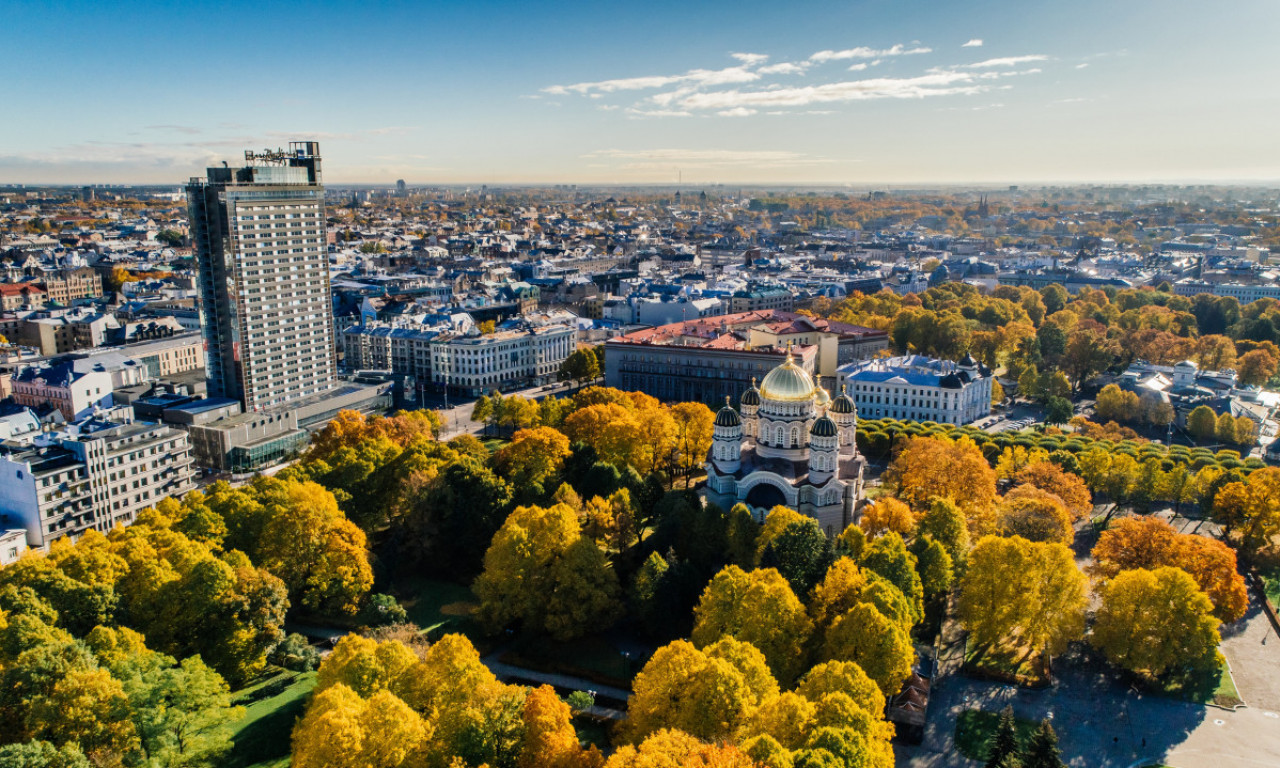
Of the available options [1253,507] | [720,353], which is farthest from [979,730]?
[720,353]

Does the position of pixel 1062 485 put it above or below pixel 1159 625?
above

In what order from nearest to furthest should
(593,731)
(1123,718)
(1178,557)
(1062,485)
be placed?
(593,731) → (1123,718) → (1178,557) → (1062,485)

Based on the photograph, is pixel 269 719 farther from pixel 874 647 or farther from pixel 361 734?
pixel 874 647

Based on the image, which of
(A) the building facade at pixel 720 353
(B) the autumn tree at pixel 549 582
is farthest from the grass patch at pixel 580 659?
(A) the building facade at pixel 720 353

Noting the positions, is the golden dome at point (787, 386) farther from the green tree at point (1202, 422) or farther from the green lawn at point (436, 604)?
the green tree at point (1202, 422)

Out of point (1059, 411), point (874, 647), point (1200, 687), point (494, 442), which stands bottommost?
point (1200, 687)

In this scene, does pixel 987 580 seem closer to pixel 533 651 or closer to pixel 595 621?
pixel 595 621

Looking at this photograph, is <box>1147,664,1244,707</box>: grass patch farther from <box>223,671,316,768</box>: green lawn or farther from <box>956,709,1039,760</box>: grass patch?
<box>223,671,316,768</box>: green lawn

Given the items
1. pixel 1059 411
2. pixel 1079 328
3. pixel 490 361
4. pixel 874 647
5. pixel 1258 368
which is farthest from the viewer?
pixel 1079 328
